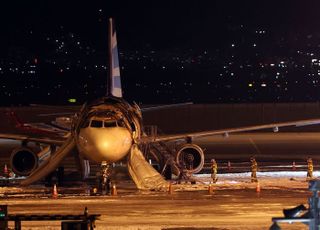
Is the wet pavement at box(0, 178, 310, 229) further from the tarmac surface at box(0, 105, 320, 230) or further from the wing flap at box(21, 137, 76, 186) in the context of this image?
the wing flap at box(21, 137, 76, 186)

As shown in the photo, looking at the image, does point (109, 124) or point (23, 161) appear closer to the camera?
point (109, 124)

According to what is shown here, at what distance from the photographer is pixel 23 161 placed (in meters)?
39.0

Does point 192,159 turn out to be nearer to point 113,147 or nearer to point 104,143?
point 113,147

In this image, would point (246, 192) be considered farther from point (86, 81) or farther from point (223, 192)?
point (86, 81)

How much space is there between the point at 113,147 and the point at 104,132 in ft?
2.20

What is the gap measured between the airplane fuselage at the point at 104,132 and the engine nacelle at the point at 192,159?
4.63 meters

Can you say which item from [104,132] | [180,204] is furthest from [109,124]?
[180,204]

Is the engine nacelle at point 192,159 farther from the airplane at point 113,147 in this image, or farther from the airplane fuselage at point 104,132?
the airplane fuselage at point 104,132

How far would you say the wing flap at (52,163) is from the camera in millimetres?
36906

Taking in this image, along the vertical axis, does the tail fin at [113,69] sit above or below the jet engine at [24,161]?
above

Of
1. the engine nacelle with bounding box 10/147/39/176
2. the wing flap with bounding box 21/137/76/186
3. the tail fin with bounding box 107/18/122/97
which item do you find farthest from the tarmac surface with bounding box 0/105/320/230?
the tail fin with bounding box 107/18/122/97

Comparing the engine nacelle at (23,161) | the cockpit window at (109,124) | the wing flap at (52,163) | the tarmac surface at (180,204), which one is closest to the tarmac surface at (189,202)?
the tarmac surface at (180,204)

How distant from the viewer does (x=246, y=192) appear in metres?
33.0

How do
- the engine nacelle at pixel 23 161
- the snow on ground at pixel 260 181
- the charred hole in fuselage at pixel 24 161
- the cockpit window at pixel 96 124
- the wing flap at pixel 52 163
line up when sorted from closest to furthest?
the cockpit window at pixel 96 124 → the snow on ground at pixel 260 181 → the wing flap at pixel 52 163 → the engine nacelle at pixel 23 161 → the charred hole in fuselage at pixel 24 161
